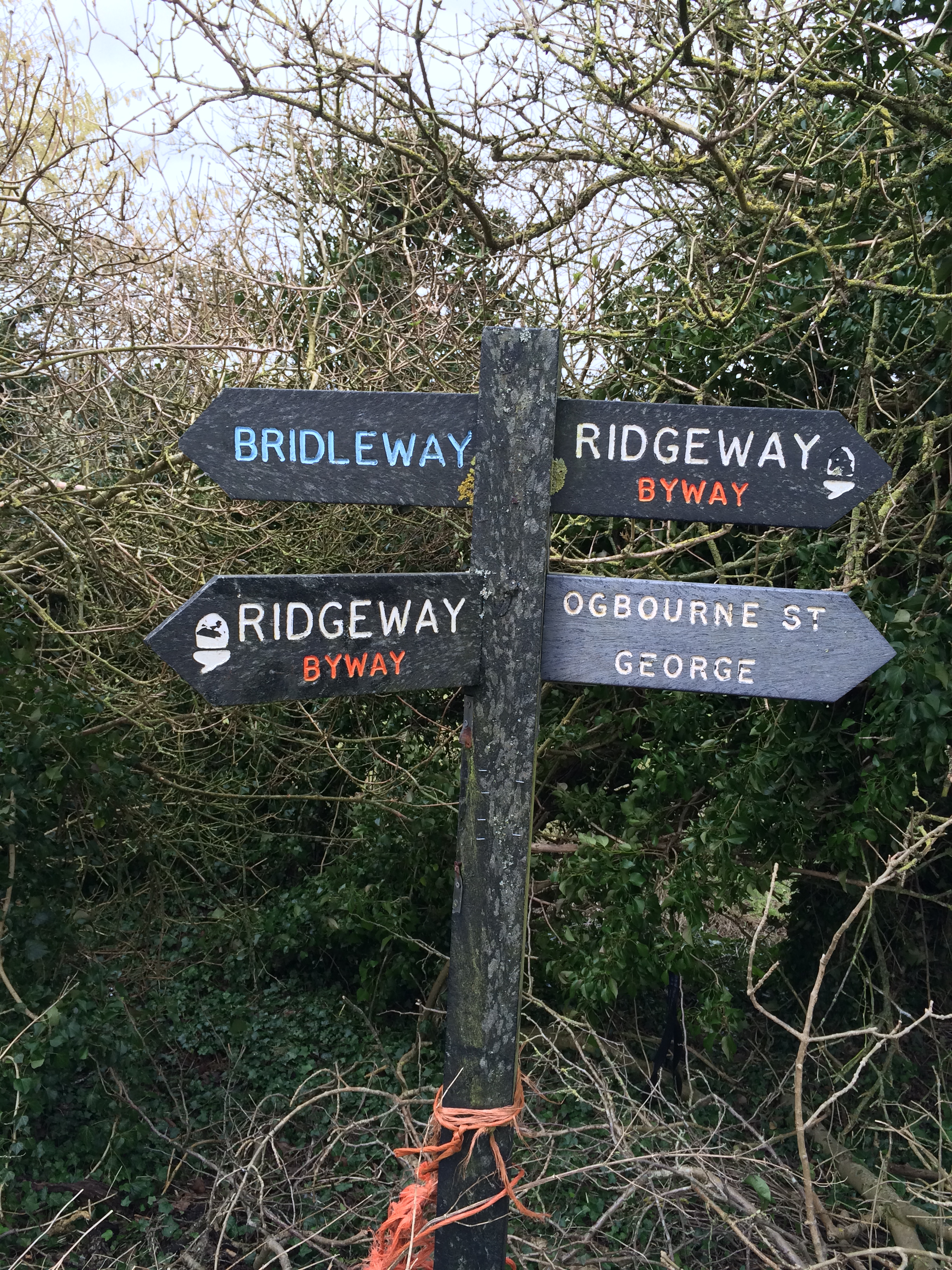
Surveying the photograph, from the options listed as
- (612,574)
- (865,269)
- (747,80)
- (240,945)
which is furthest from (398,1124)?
(747,80)

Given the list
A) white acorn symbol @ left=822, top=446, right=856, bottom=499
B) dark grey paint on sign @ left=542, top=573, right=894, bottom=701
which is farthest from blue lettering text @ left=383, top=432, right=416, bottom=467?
white acorn symbol @ left=822, top=446, right=856, bottom=499

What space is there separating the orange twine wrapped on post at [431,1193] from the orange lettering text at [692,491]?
1295 millimetres

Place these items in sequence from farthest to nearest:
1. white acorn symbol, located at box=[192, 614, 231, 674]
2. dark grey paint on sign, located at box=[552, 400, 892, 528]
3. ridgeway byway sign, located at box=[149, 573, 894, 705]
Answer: dark grey paint on sign, located at box=[552, 400, 892, 528], ridgeway byway sign, located at box=[149, 573, 894, 705], white acorn symbol, located at box=[192, 614, 231, 674]

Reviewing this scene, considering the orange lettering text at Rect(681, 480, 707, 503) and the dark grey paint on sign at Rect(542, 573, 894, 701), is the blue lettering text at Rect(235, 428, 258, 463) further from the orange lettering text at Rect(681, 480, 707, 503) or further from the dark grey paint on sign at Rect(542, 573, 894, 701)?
the orange lettering text at Rect(681, 480, 707, 503)

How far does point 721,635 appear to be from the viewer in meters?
2.01

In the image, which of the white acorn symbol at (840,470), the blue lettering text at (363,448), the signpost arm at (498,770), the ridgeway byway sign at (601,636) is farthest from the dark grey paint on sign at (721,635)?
the blue lettering text at (363,448)

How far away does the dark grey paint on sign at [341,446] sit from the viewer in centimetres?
190

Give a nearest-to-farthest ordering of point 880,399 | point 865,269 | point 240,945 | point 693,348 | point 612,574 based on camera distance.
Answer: point 865,269, point 880,399, point 693,348, point 612,574, point 240,945

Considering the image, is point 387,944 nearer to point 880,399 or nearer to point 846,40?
point 880,399

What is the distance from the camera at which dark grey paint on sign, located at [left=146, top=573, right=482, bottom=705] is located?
1759 mm

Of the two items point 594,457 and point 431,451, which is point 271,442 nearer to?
point 431,451

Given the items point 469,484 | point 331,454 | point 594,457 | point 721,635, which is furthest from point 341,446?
point 721,635

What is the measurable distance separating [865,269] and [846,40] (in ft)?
2.80

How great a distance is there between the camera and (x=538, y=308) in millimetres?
4363
